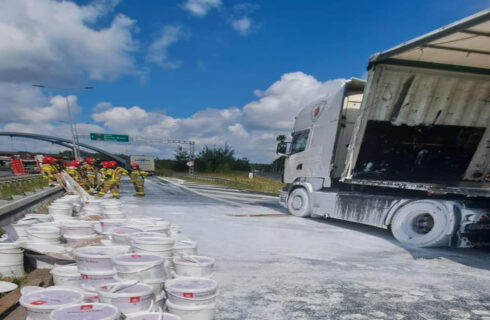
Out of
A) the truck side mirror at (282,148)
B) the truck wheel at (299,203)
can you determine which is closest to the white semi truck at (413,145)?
the truck wheel at (299,203)

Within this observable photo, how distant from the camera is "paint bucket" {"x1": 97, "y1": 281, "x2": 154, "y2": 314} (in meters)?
2.48

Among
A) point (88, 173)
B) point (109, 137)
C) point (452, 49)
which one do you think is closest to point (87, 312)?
point (452, 49)

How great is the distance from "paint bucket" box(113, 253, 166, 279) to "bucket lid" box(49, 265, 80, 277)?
610mm

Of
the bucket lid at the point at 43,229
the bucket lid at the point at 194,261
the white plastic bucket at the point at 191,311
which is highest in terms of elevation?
the bucket lid at the point at 43,229

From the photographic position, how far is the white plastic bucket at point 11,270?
366 centimetres

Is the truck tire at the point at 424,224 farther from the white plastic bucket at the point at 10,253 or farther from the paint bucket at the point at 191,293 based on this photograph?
the white plastic bucket at the point at 10,253

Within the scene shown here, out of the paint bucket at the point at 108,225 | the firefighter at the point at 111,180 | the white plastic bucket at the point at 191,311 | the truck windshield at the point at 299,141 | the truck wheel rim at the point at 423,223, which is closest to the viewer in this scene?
the white plastic bucket at the point at 191,311

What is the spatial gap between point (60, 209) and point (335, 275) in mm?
5017

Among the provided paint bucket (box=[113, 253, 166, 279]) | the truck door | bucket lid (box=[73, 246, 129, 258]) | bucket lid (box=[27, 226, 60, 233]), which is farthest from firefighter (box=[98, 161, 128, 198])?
paint bucket (box=[113, 253, 166, 279])

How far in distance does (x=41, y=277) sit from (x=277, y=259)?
3.13 metres

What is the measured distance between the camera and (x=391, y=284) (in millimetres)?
4281

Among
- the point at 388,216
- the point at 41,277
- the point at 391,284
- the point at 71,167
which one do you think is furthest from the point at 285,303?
the point at 71,167

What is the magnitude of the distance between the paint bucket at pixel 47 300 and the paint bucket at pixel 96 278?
0.25m

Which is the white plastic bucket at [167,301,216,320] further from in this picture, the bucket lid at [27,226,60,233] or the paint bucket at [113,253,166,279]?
the bucket lid at [27,226,60,233]
